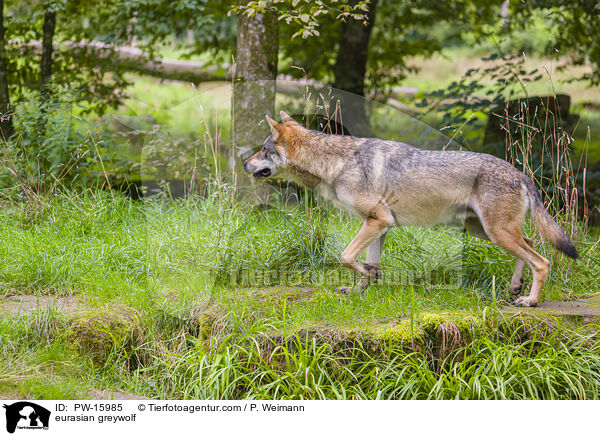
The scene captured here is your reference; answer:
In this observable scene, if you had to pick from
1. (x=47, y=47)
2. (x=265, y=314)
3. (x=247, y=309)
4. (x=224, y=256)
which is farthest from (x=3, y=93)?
(x=265, y=314)

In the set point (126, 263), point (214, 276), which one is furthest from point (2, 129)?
point (214, 276)

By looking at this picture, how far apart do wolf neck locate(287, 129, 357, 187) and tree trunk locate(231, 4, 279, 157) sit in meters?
2.06

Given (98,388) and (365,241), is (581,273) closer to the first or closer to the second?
(365,241)

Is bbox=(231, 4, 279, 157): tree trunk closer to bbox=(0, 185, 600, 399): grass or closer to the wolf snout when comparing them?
bbox=(0, 185, 600, 399): grass

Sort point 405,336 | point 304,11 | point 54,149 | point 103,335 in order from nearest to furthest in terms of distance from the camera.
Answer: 1. point 405,336
2. point 103,335
3. point 304,11
4. point 54,149

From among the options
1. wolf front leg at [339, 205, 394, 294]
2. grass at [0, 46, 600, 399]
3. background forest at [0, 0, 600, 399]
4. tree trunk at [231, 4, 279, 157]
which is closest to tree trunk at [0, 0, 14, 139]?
background forest at [0, 0, 600, 399]

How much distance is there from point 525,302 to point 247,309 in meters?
2.30

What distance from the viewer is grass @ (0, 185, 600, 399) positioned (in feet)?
13.3

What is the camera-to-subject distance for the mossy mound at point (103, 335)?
4406 mm

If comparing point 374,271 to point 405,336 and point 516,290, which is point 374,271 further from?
point 516,290

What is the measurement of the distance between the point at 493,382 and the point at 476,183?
165 centimetres

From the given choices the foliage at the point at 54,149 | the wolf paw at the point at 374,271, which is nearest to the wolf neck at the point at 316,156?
the wolf paw at the point at 374,271

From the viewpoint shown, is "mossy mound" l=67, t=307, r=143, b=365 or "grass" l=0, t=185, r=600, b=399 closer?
"grass" l=0, t=185, r=600, b=399
